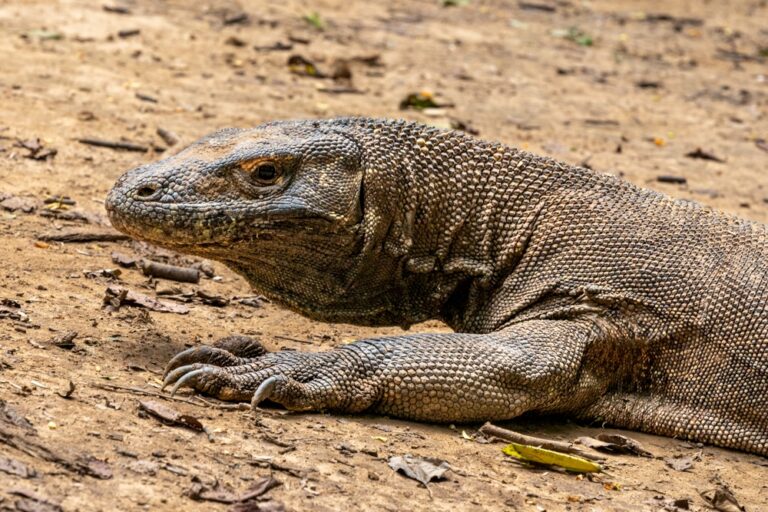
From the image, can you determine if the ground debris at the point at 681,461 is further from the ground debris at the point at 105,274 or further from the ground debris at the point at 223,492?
the ground debris at the point at 105,274

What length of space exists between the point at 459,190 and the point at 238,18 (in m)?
8.24

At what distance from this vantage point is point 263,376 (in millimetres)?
5957

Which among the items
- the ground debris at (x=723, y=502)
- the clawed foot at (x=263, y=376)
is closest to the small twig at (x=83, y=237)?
the clawed foot at (x=263, y=376)

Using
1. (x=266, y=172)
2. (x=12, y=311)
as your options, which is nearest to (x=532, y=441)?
(x=266, y=172)

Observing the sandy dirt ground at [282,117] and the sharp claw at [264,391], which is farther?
the sharp claw at [264,391]

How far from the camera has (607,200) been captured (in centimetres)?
712

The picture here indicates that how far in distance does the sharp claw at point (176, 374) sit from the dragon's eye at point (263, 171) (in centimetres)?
110

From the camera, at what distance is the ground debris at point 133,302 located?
23.0 ft

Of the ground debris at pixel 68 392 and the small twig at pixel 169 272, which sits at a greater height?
the ground debris at pixel 68 392

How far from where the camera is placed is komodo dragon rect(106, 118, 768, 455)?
20.7ft

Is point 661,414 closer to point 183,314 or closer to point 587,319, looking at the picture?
point 587,319

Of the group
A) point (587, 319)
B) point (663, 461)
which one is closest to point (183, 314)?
point (587, 319)

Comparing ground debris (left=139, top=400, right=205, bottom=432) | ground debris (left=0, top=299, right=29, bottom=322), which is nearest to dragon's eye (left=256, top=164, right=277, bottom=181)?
ground debris (left=0, top=299, right=29, bottom=322)

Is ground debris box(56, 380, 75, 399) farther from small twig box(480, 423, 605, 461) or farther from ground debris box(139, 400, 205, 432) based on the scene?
small twig box(480, 423, 605, 461)
